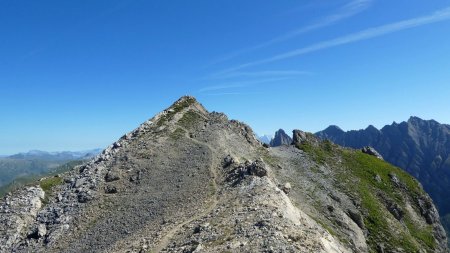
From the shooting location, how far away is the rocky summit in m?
42.2

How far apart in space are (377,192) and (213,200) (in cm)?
5387

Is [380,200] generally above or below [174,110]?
below

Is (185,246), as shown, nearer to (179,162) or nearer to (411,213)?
(179,162)

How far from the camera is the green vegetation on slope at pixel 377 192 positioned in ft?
255

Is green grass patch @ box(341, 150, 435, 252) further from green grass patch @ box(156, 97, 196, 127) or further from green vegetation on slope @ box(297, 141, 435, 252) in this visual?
green grass patch @ box(156, 97, 196, 127)

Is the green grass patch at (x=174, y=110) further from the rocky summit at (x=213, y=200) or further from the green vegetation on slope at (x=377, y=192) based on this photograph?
the green vegetation on slope at (x=377, y=192)

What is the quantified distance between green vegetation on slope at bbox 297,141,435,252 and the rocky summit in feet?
1.01

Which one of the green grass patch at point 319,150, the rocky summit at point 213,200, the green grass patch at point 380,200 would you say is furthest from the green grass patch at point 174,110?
the green grass patch at point 380,200

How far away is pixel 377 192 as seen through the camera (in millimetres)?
93812

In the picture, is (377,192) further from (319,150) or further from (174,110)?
(174,110)

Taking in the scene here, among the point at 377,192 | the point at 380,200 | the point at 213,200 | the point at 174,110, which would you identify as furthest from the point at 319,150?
the point at 213,200

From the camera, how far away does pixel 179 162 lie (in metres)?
73.8

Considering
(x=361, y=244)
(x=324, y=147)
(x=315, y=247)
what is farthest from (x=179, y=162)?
(x=324, y=147)

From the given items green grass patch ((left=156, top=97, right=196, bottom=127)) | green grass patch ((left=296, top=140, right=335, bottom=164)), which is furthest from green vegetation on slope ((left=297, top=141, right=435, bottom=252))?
green grass patch ((left=156, top=97, right=196, bottom=127))
